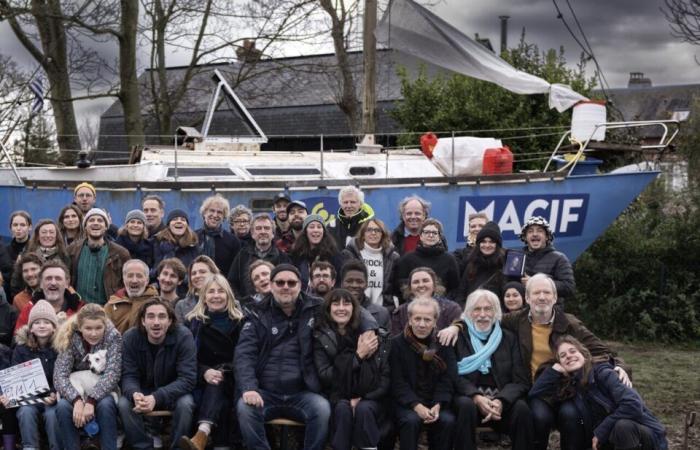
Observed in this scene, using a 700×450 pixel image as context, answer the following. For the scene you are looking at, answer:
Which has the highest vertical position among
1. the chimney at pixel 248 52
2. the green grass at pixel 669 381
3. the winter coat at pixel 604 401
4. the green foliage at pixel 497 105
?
the chimney at pixel 248 52

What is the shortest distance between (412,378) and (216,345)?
1561 millimetres

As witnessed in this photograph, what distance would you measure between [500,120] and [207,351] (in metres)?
12.0

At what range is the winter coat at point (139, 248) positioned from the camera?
331 inches

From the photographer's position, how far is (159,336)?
21.3ft

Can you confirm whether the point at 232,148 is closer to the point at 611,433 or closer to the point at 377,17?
the point at 377,17

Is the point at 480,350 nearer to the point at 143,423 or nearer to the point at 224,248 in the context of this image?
the point at 143,423

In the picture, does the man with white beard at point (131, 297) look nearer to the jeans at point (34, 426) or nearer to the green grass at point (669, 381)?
the jeans at point (34, 426)

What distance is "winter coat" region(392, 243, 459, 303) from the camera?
25.6ft

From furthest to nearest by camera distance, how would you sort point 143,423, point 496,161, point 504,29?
point 504,29 → point 496,161 → point 143,423

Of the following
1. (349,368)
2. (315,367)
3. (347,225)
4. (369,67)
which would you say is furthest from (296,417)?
(369,67)

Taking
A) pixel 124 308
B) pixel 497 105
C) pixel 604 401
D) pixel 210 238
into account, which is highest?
pixel 497 105

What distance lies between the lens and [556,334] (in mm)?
6566

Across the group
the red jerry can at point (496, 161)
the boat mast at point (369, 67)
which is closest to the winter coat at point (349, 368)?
the red jerry can at point (496, 161)

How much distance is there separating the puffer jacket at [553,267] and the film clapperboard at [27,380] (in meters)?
4.17
